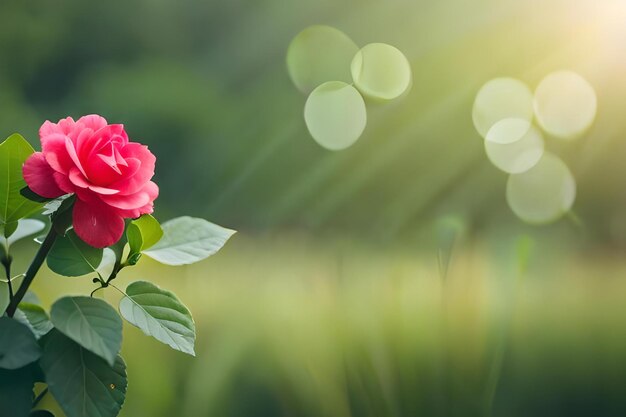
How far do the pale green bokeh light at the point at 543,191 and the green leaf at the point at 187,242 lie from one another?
526 mm

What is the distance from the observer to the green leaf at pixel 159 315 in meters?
0.62

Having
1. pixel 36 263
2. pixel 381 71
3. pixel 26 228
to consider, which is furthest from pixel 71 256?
pixel 381 71

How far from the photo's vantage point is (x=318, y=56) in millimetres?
1086

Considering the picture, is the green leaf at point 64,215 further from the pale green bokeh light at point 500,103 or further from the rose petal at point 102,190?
the pale green bokeh light at point 500,103

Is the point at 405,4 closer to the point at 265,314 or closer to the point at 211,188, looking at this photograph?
the point at 211,188

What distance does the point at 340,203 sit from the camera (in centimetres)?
104

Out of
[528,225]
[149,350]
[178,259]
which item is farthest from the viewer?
[528,225]

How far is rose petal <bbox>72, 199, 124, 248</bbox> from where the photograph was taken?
585 mm

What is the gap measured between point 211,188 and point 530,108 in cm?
50

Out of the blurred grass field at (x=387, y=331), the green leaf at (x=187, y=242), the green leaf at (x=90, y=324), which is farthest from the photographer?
the blurred grass field at (x=387, y=331)

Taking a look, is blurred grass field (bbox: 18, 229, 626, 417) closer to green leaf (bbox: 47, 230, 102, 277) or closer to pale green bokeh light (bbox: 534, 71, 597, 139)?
A: pale green bokeh light (bbox: 534, 71, 597, 139)

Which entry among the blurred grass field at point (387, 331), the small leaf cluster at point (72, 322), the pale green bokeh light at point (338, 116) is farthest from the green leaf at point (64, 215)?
the pale green bokeh light at point (338, 116)

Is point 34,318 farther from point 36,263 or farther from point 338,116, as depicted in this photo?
point 338,116

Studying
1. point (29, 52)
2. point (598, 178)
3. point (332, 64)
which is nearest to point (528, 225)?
point (598, 178)
